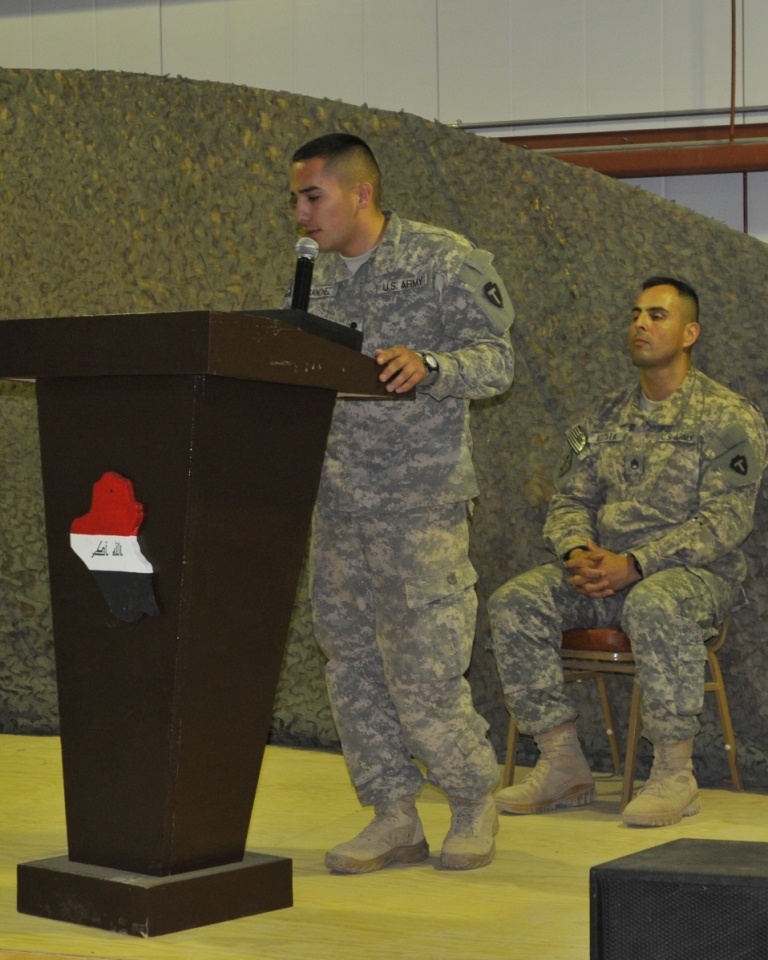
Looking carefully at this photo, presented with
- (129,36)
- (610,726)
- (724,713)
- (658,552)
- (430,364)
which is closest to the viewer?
(430,364)

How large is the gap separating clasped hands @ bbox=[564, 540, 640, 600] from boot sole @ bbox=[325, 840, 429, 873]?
3.09 ft

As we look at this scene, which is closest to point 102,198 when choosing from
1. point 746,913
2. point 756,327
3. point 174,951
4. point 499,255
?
point 499,255

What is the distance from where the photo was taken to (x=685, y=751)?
11.2ft

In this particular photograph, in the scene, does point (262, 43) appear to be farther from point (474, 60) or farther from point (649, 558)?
point (649, 558)

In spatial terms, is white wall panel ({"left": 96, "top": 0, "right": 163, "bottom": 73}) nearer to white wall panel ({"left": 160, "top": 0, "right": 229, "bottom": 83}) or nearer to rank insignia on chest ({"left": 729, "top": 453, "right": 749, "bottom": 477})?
white wall panel ({"left": 160, "top": 0, "right": 229, "bottom": 83})

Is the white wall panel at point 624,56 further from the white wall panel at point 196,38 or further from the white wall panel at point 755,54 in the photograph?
the white wall panel at point 196,38

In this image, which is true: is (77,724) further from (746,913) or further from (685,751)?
(685,751)

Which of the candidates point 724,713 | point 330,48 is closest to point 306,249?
point 724,713

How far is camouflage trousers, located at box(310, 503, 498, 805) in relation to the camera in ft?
8.89

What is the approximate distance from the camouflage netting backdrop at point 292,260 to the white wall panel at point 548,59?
6.37 ft

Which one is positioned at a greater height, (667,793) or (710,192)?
(710,192)

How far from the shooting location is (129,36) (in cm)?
649

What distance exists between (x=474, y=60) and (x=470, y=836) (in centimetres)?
408

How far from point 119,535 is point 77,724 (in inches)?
13.2
